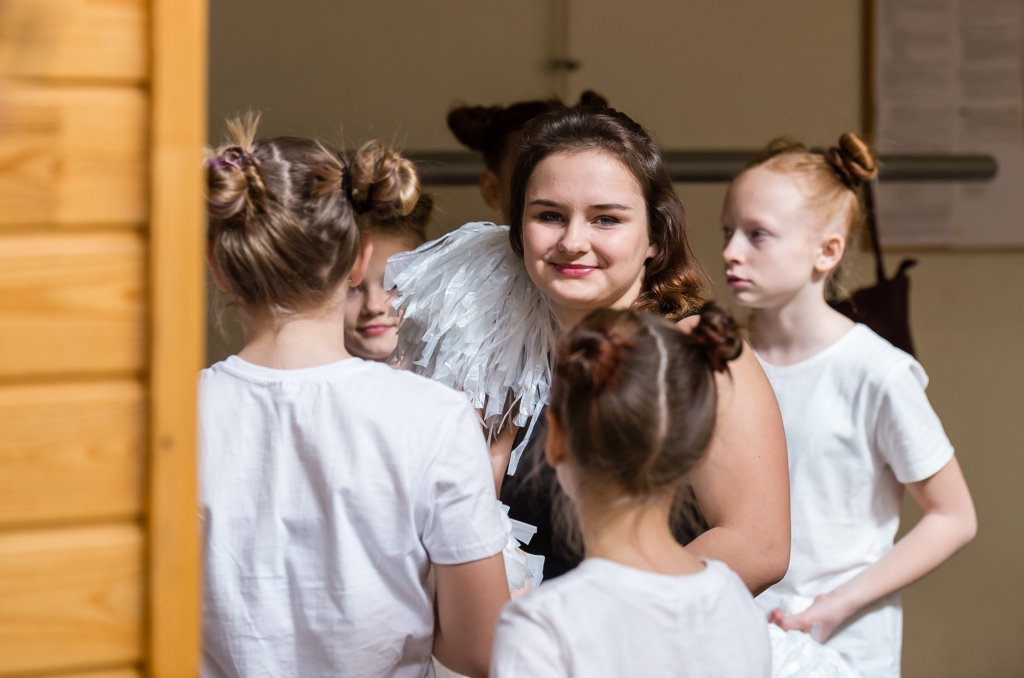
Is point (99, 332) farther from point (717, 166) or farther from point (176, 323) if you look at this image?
point (717, 166)

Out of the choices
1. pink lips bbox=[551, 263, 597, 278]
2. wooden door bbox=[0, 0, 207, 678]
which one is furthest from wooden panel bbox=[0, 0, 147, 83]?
pink lips bbox=[551, 263, 597, 278]

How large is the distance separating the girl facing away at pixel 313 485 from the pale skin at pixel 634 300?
0.35 meters

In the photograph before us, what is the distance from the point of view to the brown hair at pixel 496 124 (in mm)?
2229

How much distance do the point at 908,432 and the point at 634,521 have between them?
0.94m

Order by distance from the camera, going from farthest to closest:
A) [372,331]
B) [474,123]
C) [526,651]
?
1. [474,123]
2. [372,331]
3. [526,651]

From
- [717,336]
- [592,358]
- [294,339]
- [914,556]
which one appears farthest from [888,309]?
[294,339]

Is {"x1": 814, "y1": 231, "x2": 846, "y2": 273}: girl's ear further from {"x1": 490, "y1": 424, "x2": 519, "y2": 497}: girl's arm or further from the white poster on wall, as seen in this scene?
the white poster on wall

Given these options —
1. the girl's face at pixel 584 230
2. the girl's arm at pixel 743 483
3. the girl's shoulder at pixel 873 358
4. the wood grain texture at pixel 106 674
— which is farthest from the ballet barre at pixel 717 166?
the wood grain texture at pixel 106 674

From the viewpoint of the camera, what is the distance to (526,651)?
960mm

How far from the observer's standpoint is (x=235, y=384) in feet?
3.85

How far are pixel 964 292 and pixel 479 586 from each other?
2.71 m

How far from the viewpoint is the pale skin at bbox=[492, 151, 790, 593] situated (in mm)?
1372

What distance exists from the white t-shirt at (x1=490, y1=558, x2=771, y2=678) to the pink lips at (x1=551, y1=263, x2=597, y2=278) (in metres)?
0.50

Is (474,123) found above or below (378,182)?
above
